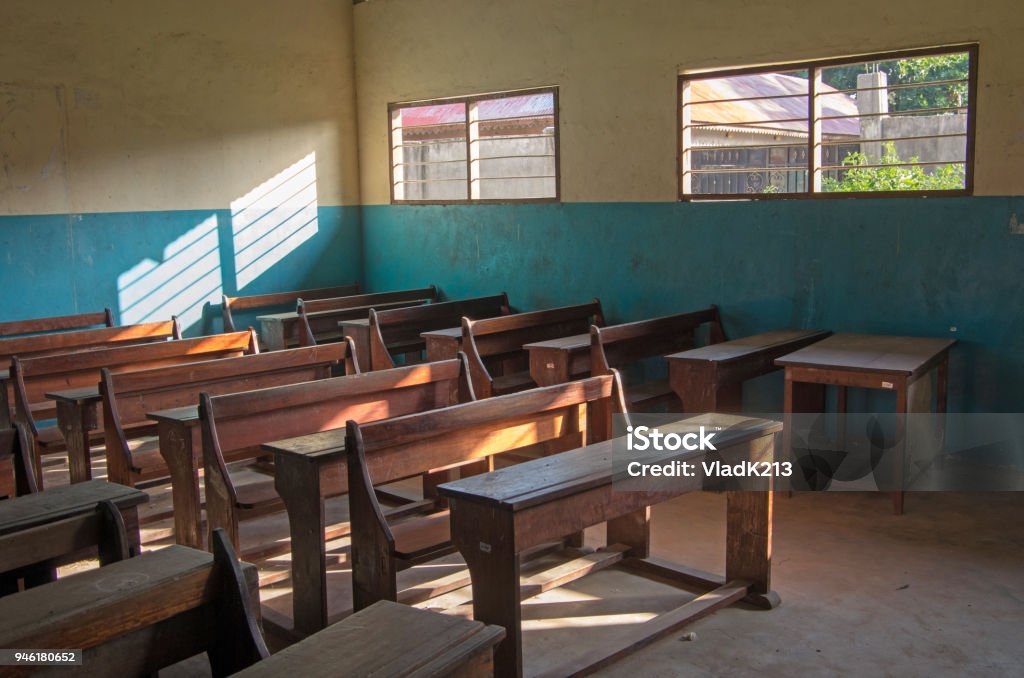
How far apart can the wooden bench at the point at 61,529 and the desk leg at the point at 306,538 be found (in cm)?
71

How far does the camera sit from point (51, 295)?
22.4 ft

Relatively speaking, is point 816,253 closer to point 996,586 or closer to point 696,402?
point 696,402

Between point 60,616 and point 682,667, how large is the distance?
6.56 ft

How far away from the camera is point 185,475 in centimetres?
374

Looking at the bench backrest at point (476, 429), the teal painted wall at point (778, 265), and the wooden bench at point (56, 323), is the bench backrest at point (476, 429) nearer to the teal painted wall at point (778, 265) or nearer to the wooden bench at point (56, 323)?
the teal painted wall at point (778, 265)

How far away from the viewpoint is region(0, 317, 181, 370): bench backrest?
5.65 meters

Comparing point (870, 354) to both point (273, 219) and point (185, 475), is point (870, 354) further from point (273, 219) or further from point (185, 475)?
point (273, 219)

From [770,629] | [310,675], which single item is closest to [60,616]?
[310,675]

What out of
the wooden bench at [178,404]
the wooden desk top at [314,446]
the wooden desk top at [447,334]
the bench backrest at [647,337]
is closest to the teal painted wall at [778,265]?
the bench backrest at [647,337]

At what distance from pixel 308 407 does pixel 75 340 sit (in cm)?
264

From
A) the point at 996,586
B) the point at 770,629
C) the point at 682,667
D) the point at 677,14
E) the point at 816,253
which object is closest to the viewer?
the point at 682,667

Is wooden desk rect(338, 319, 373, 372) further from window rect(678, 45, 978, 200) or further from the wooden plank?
the wooden plank

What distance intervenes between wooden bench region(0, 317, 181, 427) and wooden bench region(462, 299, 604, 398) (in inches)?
73.2

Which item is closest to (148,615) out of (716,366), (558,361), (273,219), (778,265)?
(716,366)
